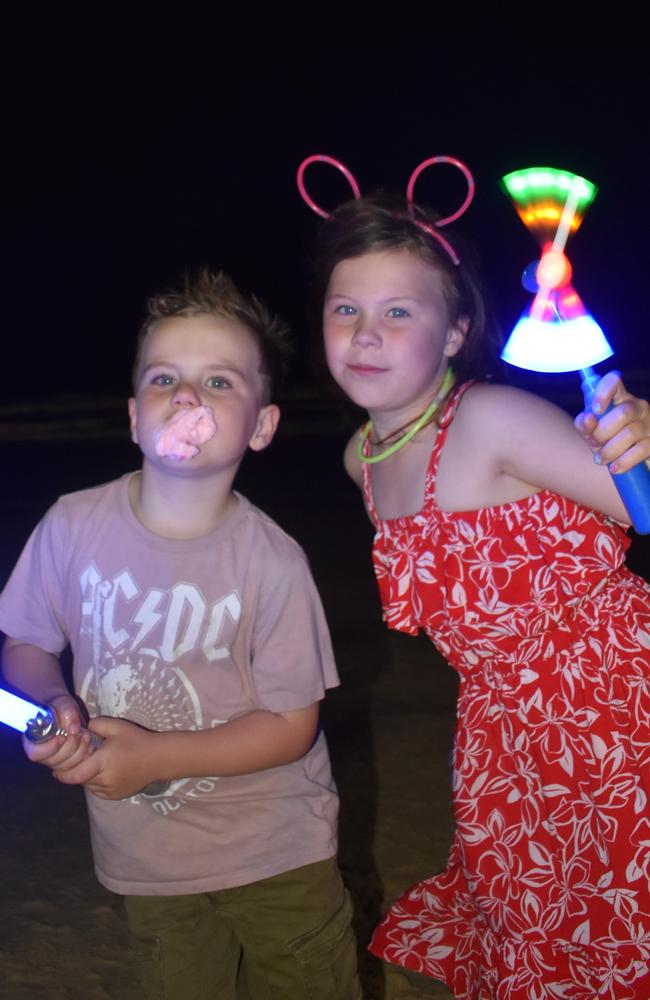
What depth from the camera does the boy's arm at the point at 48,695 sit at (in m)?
1.48

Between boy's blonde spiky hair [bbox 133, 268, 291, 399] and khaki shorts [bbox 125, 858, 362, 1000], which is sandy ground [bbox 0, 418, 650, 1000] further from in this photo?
boy's blonde spiky hair [bbox 133, 268, 291, 399]

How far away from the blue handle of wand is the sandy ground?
1.33 meters

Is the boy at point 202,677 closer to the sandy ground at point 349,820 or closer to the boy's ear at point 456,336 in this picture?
the boy's ear at point 456,336

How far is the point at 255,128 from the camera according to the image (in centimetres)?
2308

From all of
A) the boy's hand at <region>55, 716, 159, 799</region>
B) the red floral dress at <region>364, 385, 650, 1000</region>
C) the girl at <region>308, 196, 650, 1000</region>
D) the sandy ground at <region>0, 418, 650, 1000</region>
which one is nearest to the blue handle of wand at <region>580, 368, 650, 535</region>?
the girl at <region>308, 196, 650, 1000</region>

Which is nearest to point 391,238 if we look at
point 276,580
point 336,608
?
point 276,580

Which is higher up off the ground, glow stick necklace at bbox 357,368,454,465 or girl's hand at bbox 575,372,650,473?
girl's hand at bbox 575,372,650,473

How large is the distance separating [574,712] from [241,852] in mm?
644

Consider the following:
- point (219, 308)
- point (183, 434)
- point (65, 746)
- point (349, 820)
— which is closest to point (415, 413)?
point (219, 308)

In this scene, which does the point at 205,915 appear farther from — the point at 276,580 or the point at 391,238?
the point at 391,238

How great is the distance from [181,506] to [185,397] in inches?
7.0

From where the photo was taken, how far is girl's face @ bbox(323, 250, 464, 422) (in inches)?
77.9

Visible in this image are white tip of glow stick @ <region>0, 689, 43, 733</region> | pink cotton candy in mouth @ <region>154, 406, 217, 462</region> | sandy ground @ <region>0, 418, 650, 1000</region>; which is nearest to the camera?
white tip of glow stick @ <region>0, 689, 43, 733</region>

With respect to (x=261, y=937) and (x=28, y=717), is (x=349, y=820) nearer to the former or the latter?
(x=261, y=937)
